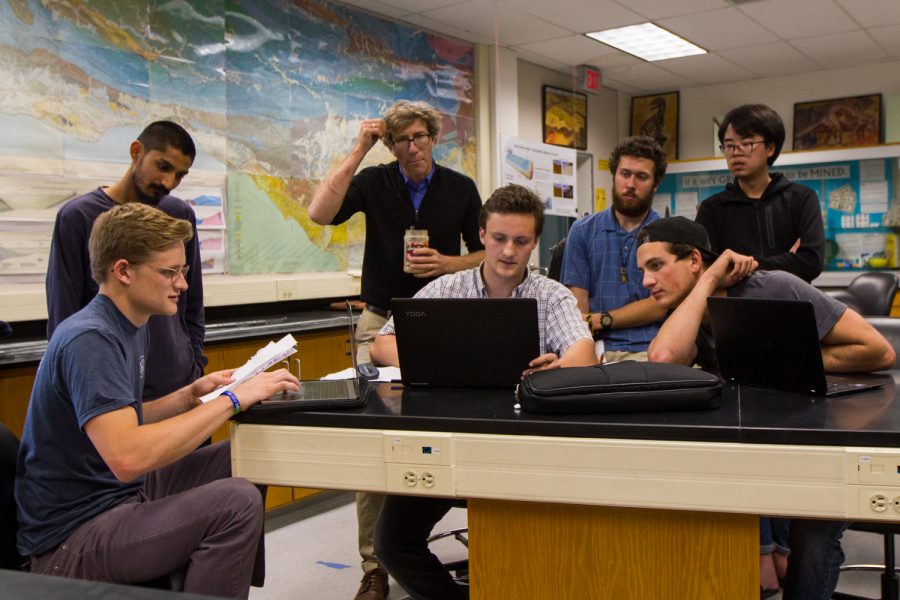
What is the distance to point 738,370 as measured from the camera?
6.09 feet

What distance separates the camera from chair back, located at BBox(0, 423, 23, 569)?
1556 millimetres

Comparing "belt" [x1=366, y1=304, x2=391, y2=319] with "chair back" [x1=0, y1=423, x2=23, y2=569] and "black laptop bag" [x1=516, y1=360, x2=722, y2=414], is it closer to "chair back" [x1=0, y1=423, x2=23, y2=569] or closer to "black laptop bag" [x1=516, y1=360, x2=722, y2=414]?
"black laptop bag" [x1=516, y1=360, x2=722, y2=414]

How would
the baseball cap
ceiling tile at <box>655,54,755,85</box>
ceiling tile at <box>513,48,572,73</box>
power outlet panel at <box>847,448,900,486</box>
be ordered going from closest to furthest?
power outlet panel at <box>847,448,900,486</box>, the baseball cap, ceiling tile at <box>513,48,572,73</box>, ceiling tile at <box>655,54,755,85</box>

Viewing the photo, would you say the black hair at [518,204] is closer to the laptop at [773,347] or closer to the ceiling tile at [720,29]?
the laptop at [773,347]

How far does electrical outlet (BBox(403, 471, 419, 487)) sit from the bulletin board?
6.18 m

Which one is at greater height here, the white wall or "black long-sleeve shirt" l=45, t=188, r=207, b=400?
the white wall

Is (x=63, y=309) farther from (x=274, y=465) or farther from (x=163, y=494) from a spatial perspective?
(x=274, y=465)

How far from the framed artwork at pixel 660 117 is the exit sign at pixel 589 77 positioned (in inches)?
45.8

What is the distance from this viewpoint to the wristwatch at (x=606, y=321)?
243cm

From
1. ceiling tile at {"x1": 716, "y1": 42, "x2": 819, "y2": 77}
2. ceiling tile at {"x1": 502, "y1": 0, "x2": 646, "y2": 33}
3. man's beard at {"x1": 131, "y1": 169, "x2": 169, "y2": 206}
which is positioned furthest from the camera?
ceiling tile at {"x1": 716, "y1": 42, "x2": 819, "y2": 77}

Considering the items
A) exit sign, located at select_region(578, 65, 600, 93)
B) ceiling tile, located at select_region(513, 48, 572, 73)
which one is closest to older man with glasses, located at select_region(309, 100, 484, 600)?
ceiling tile, located at select_region(513, 48, 572, 73)

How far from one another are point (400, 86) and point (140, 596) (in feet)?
15.4

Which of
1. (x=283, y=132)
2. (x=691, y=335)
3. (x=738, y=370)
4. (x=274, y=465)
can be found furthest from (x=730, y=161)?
(x=283, y=132)

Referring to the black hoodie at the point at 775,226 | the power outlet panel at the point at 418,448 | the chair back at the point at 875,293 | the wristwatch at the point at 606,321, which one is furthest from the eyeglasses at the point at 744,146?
the chair back at the point at 875,293
